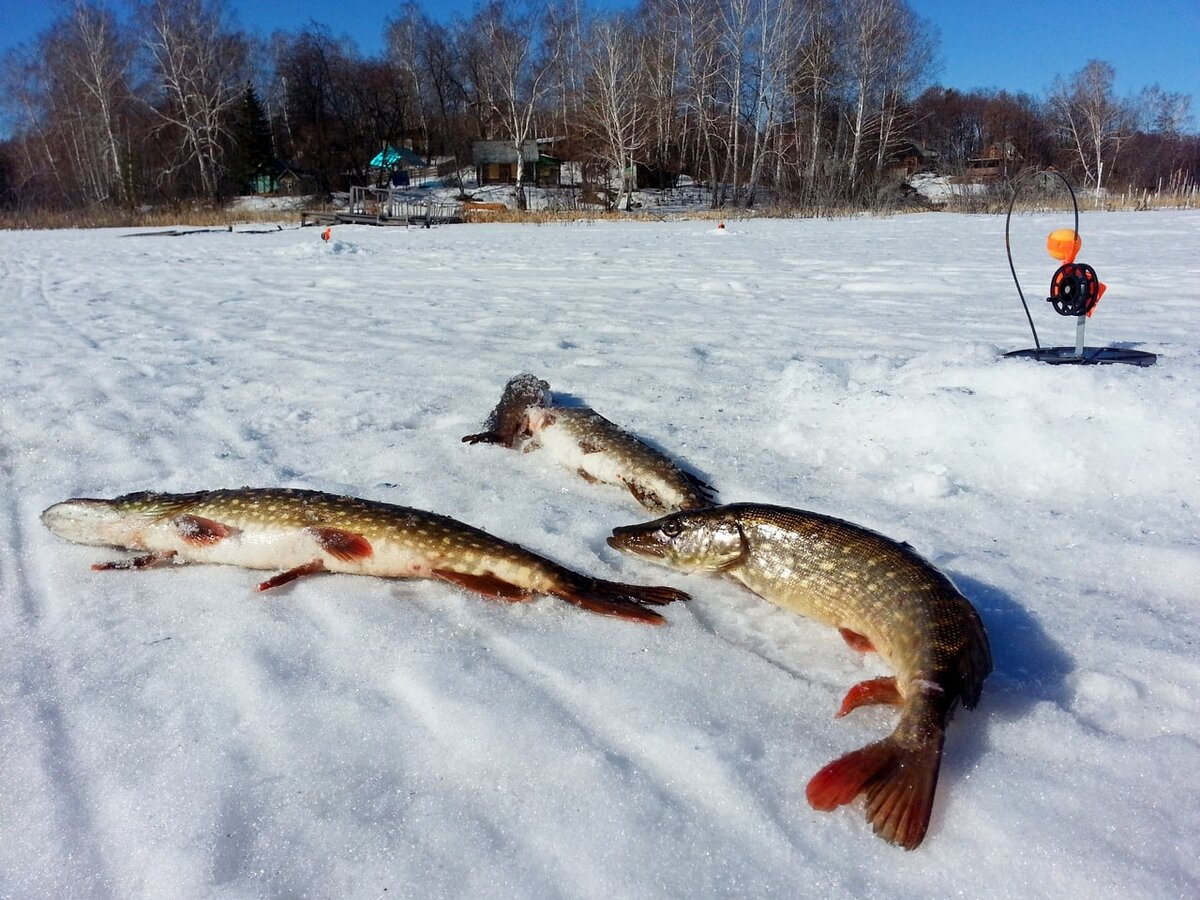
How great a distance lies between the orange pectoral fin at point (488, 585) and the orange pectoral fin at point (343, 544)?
324 mm

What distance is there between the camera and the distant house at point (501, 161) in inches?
1775

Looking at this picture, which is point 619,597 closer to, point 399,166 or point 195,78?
point 195,78

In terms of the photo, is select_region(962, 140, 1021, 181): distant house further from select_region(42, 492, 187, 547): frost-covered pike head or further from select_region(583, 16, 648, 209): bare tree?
select_region(42, 492, 187, 547): frost-covered pike head

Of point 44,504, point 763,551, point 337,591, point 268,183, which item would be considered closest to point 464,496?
point 337,591

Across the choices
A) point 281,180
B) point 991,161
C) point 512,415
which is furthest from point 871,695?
point 281,180

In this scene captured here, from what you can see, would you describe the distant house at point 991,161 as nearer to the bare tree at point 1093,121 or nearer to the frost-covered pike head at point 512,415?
the bare tree at point 1093,121

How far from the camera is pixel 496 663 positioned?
2.44m

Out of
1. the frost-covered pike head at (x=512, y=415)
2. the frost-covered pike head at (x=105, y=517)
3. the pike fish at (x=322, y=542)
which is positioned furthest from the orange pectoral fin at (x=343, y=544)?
the frost-covered pike head at (x=512, y=415)

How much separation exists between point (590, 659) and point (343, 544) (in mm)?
1139

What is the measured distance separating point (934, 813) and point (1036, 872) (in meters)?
0.24

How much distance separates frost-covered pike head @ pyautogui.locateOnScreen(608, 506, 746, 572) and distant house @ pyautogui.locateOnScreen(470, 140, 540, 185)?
4299 centimetres

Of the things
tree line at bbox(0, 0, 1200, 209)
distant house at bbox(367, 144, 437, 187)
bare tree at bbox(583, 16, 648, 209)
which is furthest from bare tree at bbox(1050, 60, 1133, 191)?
distant house at bbox(367, 144, 437, 187)

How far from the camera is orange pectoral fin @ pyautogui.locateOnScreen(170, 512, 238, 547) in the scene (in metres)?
2.97

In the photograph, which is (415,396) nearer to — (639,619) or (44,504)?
(44,504)
